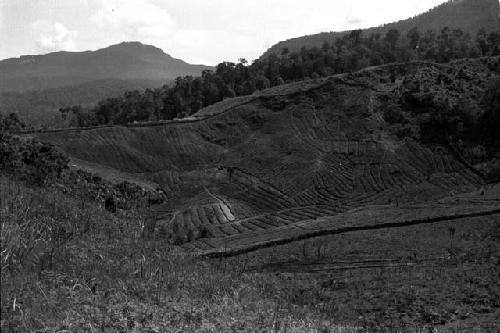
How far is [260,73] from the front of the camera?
11456 centimetres

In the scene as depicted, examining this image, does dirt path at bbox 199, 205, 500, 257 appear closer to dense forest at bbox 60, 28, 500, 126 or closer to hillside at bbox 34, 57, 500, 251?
hillside at bbox 34, 57, 500, 251

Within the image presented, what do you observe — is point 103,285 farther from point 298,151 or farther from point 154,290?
point 298,151

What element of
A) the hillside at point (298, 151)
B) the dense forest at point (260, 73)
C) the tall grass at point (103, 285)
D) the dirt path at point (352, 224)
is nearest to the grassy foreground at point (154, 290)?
the tall grass at point (103, 285)

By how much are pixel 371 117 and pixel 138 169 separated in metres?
31.6

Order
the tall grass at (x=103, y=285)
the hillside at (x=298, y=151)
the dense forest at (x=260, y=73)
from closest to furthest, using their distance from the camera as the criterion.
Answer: the tall grass at (x=103, y=285), the hillside at (x=298, y=151), the dense forest at (x=260, y=73)

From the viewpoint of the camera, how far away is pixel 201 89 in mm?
112625

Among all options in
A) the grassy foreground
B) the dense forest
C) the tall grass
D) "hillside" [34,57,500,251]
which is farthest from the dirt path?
the dense forest

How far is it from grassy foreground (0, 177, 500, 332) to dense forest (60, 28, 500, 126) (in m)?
92.0

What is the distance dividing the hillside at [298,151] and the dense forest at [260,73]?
21.1m

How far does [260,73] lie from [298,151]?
46154 mm

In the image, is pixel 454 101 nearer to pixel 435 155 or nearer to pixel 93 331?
pixel 435 155

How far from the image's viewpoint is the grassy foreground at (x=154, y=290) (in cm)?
684

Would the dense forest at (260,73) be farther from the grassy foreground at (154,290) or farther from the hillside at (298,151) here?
the grassy foreground at (154,290)

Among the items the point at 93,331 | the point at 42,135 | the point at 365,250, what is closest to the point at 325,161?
the point at 42,135
